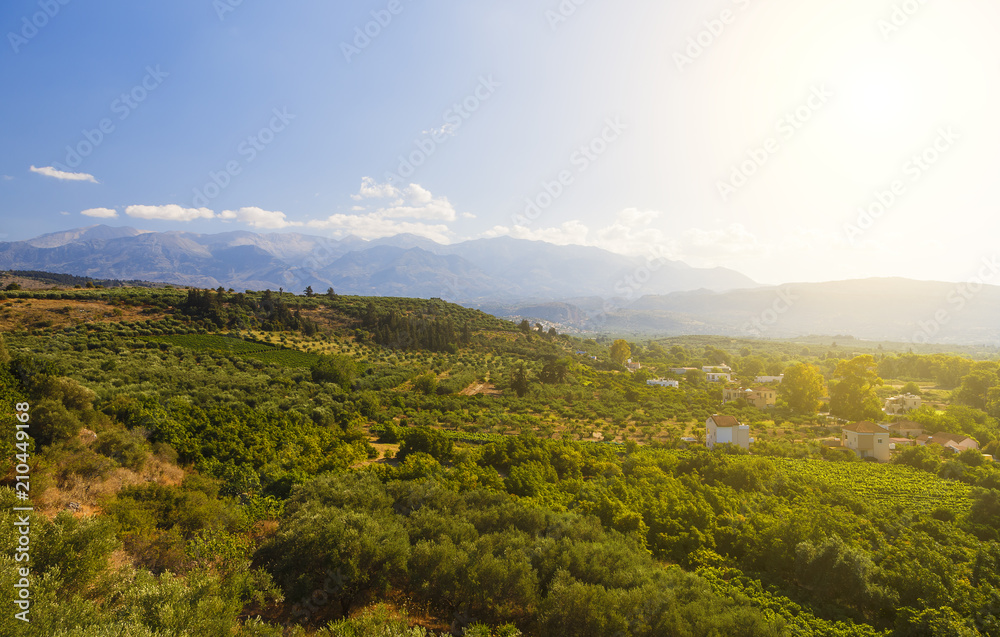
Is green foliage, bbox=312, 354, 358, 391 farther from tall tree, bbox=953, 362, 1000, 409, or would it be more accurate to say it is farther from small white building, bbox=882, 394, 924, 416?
tall tree, bbox=953, 362, 1000, 409

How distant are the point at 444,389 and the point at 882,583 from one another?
1146 inches

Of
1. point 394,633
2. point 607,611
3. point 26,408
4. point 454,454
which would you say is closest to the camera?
point 394,633

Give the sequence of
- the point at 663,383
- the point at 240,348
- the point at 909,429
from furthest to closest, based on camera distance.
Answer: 1. the point at 663,383
2. the point at 240,348
3. the point at 909,429

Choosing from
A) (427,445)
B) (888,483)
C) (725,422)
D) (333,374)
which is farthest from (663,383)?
(427,445)

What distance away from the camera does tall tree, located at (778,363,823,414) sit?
38656 millimetres

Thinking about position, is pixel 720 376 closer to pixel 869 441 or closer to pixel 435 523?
pixel 869 441

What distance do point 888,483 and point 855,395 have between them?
19760 millimetres

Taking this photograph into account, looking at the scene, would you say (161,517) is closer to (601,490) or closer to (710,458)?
(601,490)

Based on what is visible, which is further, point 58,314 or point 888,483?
point 58,314

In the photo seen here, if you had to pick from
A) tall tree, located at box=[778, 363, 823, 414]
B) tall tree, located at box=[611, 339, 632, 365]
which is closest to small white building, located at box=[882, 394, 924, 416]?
tall tree, located at box=[778, 363, 823, 414]

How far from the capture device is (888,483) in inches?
803

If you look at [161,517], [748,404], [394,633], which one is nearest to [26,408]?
[161,517]

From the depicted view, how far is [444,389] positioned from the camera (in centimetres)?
3603

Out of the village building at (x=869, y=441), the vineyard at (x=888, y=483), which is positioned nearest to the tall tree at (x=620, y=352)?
the village building at (x=869, y=441)
